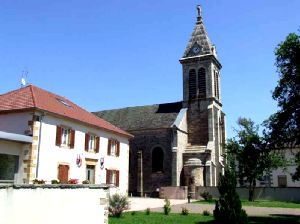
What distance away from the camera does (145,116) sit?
143 feet

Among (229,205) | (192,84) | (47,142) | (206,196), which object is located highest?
(192,84)

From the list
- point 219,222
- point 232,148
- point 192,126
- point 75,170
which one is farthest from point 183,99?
point 219,222

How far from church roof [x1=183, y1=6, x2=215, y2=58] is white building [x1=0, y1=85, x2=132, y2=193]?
19.6 m

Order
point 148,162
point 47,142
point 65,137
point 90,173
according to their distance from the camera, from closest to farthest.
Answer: point 47,142, point 65,137, point 90,173, point 148,162

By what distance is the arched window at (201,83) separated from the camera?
1668 inches

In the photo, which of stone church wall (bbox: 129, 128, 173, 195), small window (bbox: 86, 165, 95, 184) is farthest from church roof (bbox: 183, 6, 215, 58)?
small window (bbox: 86, 165, 95, 184)

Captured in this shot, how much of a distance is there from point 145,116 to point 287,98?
25801mm

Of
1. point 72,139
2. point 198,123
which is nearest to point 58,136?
point 72,139

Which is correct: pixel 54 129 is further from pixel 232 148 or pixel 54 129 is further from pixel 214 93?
pixel 214 93

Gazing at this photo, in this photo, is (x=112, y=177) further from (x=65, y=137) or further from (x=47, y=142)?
(x=47, y=142)

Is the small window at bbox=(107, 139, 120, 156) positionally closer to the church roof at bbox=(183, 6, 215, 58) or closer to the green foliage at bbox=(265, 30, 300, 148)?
the green foliage at bbox=(265, 30, 300, 148)

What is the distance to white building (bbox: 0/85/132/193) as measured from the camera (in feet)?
69.3

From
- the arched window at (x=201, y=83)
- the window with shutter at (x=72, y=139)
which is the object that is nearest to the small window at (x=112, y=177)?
the window with shutter at (x=72, y=139)

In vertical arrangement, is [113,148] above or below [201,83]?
below
